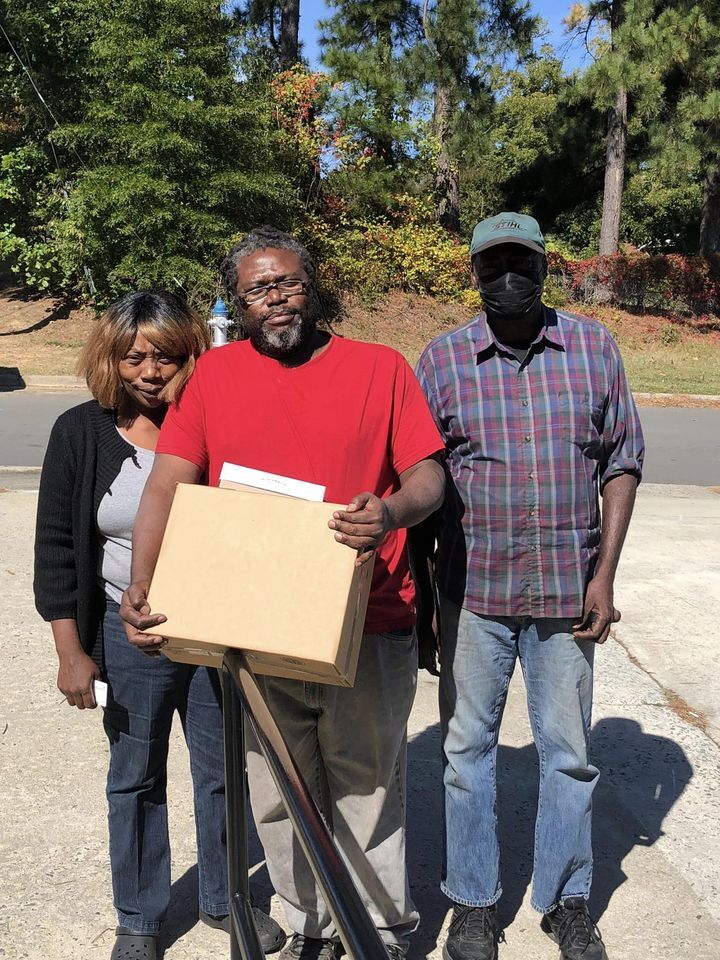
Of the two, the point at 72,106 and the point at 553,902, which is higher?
the point at 72,106

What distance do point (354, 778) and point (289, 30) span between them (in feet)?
74.9

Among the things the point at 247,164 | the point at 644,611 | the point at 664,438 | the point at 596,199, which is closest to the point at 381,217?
the point at 247,164

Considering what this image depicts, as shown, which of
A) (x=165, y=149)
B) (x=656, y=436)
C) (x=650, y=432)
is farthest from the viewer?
(x=165, y=149)

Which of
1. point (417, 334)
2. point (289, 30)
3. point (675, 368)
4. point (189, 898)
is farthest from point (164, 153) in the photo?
point (189, 898)

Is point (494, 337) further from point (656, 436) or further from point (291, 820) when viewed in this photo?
point (656, 436)

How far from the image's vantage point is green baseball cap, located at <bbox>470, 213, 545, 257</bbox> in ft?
7.92

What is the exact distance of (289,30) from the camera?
22.4 m

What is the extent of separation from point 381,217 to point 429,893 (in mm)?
19302

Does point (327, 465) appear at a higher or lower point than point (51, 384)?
higher

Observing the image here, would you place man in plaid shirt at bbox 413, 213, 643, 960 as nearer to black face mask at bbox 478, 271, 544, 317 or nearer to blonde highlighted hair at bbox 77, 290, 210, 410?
black face mask at bbox 478, 271, 544, 317

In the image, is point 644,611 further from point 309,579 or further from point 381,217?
point 381,217

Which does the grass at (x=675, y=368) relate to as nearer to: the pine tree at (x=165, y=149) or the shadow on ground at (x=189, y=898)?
the pine tree at (x=165, y=149)

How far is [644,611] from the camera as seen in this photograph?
17.7 feet

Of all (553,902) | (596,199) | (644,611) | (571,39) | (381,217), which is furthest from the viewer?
(596,199)
